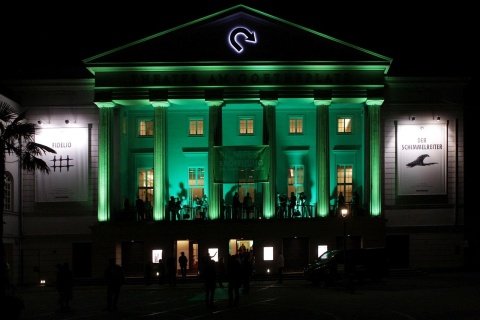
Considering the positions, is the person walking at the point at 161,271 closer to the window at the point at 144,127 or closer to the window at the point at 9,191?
the window at the point at 9,191

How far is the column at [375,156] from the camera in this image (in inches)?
1850

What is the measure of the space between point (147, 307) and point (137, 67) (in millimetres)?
22439

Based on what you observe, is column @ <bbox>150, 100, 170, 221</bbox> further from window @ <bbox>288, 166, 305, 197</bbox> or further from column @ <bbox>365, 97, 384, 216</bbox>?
column @ <bbox>365, 97, 384, 216</bbox>

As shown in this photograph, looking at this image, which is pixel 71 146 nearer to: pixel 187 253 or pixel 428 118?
pixel 187 253

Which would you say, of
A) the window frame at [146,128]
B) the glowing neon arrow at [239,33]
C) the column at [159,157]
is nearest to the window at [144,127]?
the window frame at [146,128]

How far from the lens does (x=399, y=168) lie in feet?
159

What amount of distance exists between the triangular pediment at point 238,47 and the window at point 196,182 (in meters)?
8.27

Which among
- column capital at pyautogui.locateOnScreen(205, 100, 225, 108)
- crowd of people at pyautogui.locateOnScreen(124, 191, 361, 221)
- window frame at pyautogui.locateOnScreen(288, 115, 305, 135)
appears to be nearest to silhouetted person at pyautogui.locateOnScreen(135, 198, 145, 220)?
crowd of people at pyautogui.locateOnScreen(124, 191, 361, 221)

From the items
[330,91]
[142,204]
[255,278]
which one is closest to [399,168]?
[330,91]

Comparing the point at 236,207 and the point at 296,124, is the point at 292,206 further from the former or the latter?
the point at 296,124

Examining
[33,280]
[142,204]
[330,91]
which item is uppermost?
[330,91]

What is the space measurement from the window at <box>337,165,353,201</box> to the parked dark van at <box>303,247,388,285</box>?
37.7 ft

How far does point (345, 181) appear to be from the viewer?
1980 inches

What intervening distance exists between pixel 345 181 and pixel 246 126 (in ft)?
26.0
